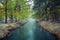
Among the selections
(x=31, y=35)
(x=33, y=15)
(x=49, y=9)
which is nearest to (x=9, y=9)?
(x=33, y=15)

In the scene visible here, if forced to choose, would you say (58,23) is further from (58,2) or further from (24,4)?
(24,4)

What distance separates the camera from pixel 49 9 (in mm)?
4902

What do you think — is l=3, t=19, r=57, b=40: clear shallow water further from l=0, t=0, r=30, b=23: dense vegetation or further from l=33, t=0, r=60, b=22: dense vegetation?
→ l=0, t=0, r=30, b=23: dense vegetation

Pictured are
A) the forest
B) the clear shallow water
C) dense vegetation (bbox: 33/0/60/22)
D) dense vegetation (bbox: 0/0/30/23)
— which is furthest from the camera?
dense vegetation (bbox: 0/0/30/23)

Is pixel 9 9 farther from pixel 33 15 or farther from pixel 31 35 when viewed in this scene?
pixel 31 35

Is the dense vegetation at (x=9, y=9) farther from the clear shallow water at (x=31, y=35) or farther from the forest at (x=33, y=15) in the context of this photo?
the clear shallow water at (x=31, y=35)

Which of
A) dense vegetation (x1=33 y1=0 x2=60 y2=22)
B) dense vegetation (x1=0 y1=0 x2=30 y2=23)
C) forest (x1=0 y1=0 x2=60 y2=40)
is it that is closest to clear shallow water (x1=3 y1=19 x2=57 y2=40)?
forest (x1=0 y1=0 x2=60 y2=40)

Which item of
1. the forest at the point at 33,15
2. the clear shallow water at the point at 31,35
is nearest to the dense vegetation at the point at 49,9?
the forest at the point at 33,15

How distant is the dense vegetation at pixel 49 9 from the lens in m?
4.54

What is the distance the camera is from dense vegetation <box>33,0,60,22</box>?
14.9 feet

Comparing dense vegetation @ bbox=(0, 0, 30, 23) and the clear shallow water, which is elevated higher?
dense vegetation @ bbox=(0, 0, 30, 23)

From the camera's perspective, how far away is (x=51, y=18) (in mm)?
4902

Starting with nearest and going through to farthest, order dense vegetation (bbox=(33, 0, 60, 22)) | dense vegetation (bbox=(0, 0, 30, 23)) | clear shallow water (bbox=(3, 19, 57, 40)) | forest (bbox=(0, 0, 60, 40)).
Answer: dense vegetation (bbox=(33, 0, 60, 22))
forest (bbox=(0, 0, 60, 40))
clear shallow water (bbox=(3, 19, 57, 40))
dense vegetation (bbox=(0, 0, 30, 23))

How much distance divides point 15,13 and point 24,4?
72 cm
